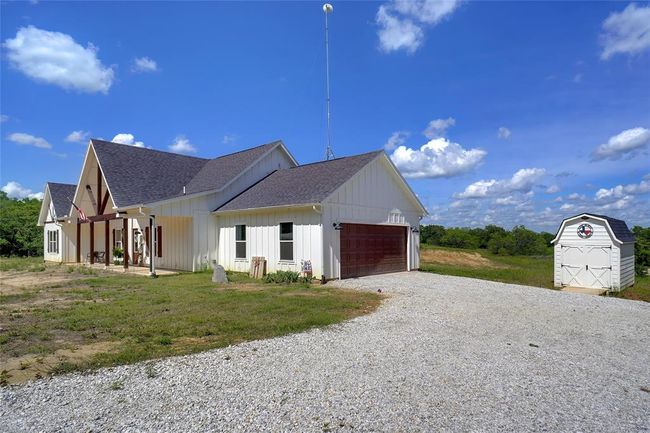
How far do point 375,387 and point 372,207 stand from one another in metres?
12.7

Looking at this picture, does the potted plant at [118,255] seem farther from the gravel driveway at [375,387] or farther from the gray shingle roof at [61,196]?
the gravel driveway at [375,387]

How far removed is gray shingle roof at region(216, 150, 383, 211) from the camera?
1548 centimetres

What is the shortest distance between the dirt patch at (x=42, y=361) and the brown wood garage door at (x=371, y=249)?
10.3 metres

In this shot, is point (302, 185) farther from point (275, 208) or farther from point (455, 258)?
point (455, 258)

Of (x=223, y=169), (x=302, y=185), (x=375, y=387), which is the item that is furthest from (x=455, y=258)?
(x=375, y=387)

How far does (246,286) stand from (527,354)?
9.39 meters

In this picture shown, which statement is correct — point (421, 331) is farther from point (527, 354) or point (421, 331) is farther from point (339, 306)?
point (339, 306)

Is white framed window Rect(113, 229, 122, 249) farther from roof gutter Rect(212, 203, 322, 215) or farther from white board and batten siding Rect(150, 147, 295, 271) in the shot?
roof gutter Rect(212, 203, 322, 215)

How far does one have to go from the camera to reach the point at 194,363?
18.4 feet

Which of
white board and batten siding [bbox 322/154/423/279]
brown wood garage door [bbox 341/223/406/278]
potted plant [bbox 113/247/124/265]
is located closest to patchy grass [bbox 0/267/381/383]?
white board and batten siding [bbox 322/154/423/279]

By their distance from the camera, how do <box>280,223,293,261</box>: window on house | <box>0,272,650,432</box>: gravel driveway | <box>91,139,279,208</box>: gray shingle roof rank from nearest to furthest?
<box>0,272,650,432</box>: gravel driveway
<box>280,223,293,261</box>: window on house
<box>91,139,279,208</box>: gray shingle roof

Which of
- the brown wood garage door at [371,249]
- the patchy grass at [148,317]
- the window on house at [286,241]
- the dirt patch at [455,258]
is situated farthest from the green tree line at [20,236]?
the dirt patch at [455,258]

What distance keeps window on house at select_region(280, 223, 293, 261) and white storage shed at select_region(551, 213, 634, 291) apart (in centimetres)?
1229

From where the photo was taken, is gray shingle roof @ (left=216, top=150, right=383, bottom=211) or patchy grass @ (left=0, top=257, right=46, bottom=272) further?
patchy grass @ (left=0, top=257, right=46, bottom=272)
